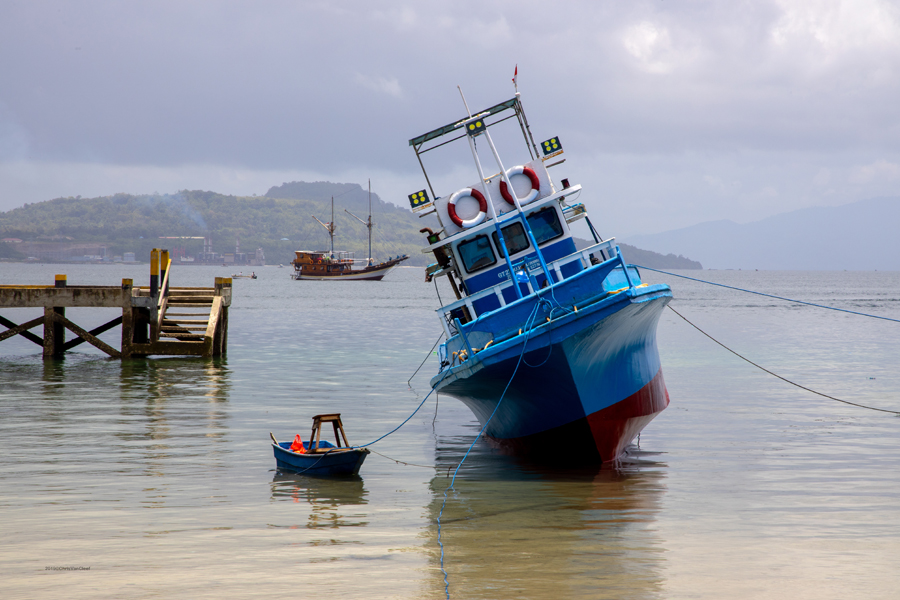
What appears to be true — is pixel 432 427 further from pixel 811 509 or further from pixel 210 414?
pixel 811 509

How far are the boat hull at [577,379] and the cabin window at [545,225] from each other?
2.50 meters

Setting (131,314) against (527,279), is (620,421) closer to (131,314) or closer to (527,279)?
(527,279)

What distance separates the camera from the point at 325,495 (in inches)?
480

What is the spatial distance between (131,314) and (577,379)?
70.0ft

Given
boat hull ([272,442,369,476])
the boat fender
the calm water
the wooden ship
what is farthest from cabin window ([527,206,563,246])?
the wooden ship

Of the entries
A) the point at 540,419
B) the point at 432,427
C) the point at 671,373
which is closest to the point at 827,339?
the point at 671,373

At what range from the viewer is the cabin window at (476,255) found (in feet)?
50.0

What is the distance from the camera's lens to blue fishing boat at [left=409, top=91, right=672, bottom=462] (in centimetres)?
1293

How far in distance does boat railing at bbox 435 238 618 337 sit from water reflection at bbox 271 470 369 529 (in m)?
3.52

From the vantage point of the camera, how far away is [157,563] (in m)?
8.89

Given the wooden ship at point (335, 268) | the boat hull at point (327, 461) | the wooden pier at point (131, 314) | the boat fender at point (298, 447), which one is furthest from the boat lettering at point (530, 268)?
the wooden ship at point (335, 268)

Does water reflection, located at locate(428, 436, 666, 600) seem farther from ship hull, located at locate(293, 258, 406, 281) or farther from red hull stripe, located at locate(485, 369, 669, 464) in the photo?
ship hull, located at locate(293, 258, 406, 281)

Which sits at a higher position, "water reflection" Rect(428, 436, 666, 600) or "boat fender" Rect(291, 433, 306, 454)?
"boat fender" Rect(291, 433, 306, 454)

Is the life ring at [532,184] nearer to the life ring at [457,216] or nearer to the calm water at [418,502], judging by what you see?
the life ring at [457,216]
